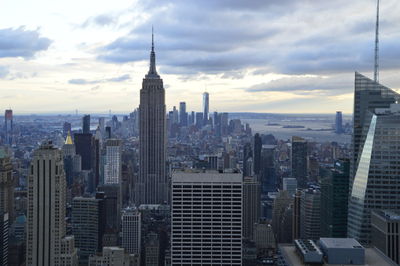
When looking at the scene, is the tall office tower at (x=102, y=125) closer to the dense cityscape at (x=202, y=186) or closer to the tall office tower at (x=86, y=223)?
the dense cityscape at (x=202, y=186)

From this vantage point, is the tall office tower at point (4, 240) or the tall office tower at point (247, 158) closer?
the tall office tower at point (4, 240)

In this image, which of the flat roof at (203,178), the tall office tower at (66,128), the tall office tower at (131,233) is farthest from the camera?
the tall office tower at (66,128)

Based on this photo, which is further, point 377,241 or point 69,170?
point 69,170

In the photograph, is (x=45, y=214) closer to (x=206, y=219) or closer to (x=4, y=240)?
(x=4, y=240)

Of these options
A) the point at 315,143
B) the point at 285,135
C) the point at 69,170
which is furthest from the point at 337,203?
the point at 69,170

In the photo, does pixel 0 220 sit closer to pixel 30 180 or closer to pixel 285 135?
pixel 30 180

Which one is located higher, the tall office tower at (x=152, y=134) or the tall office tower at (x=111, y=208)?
the tall office tower at (x=152, y=134)

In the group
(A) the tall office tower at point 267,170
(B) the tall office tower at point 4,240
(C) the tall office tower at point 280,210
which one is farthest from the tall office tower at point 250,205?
(B) the tall office tower at point 4,240

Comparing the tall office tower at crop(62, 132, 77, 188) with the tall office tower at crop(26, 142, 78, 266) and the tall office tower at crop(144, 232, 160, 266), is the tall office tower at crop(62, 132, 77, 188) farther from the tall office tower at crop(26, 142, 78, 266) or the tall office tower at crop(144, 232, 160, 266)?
the tall office tower at crop(26, 142, 78, 266)
